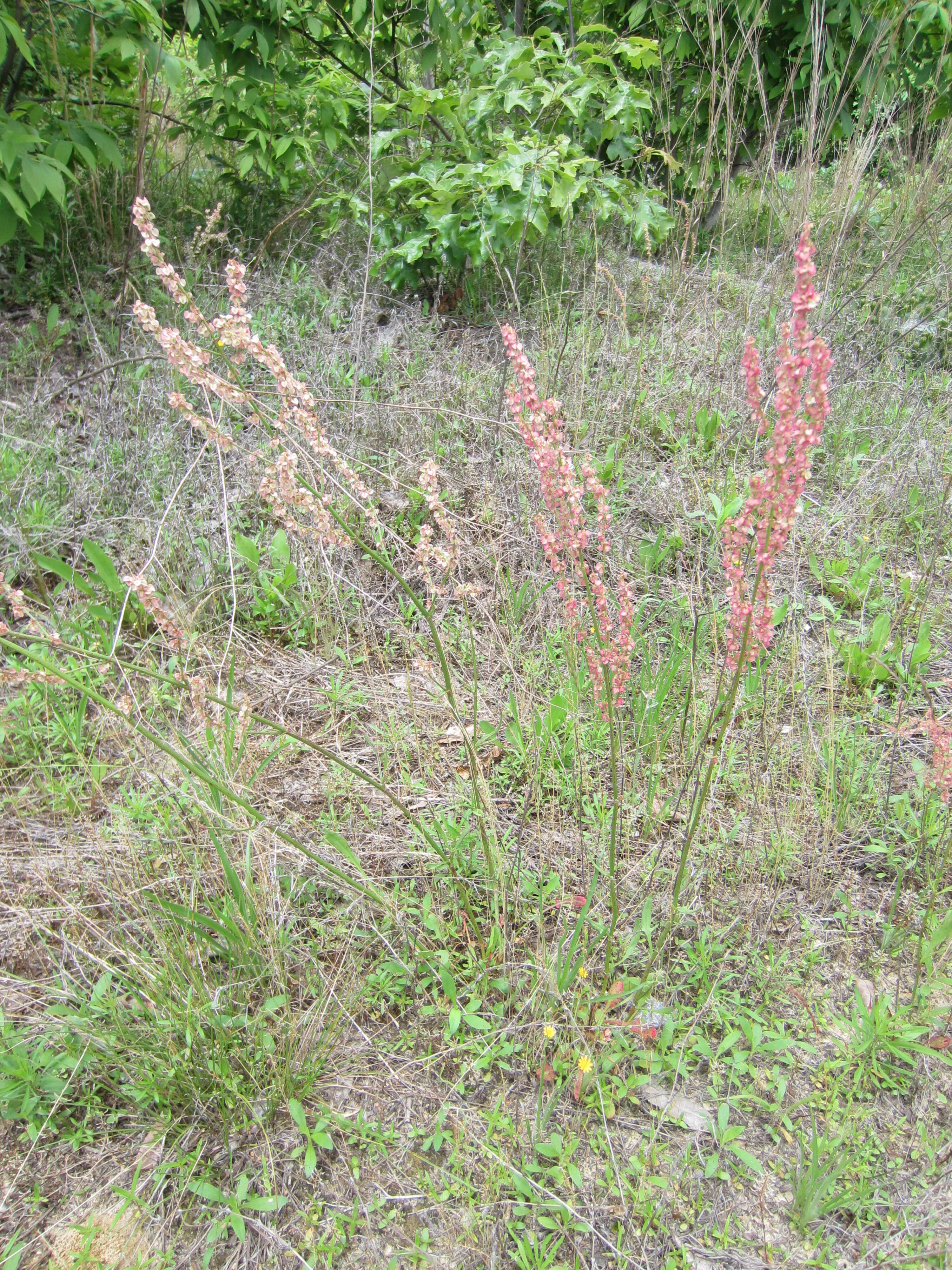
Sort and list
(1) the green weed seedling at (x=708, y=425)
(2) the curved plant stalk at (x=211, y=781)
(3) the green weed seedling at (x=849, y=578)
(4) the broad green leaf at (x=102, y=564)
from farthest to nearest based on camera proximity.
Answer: (1) the green weed seedling at (x=708, y=425)
(3) the green weed seedling at (x=849, y=578)
(4) the broad green leaf at (x=102, y=564)
(2) the curved plant stalk at (x=211, y=781)

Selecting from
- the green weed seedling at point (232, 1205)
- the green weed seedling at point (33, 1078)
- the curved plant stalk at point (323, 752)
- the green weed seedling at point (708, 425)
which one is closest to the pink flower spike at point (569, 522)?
the curved plant stalk at point (323, 752)

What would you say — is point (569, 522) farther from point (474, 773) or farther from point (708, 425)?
point (708, 425)

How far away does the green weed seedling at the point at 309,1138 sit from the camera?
1385mm

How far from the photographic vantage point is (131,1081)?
1.46m

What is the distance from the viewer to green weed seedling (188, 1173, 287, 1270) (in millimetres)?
1307

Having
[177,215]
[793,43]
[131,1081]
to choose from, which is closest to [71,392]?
[177,215]

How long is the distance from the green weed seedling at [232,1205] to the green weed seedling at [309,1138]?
0.22ft

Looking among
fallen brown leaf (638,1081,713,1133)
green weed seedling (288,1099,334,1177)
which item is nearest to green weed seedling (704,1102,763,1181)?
fallen brown leaf (638,1081,713,1133)

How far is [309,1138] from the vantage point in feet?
4.67

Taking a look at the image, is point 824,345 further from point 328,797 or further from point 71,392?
point 71,392

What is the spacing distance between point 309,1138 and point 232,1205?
0.16 meters

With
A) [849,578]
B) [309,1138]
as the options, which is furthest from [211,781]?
[849,578]

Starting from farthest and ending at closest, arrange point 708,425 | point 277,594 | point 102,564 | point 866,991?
1. point 708,425
2. point 277,594
3. point 102,564
4. point 866,991

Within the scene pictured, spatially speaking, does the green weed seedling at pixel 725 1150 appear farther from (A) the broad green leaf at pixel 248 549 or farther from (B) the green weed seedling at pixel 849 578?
(A) the broad green leaf at pixel 248 549
